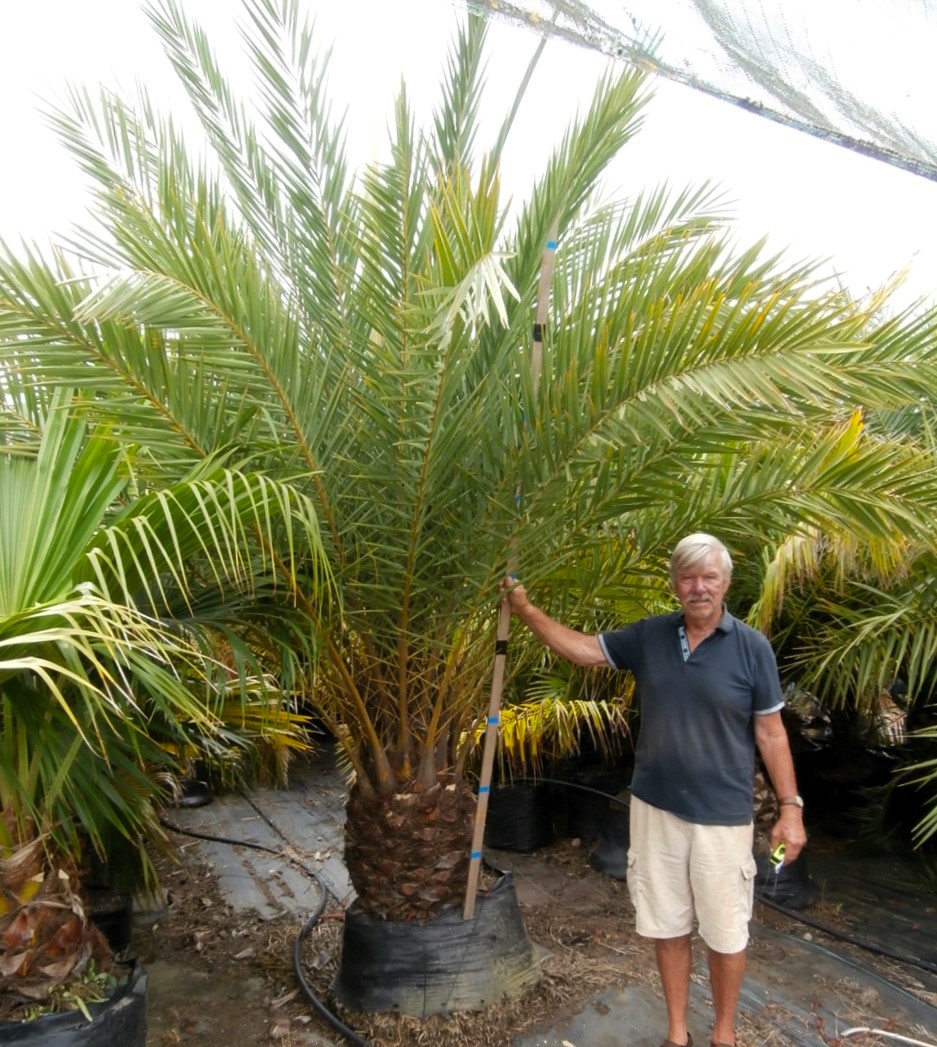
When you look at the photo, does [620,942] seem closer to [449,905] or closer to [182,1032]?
[449,905]

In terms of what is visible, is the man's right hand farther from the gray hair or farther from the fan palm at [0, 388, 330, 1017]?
the fan palm at [0, 388, 330, 1017]

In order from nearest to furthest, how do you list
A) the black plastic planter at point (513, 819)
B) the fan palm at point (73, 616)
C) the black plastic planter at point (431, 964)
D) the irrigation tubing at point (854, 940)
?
the fan palm at point (73, 616), the black plastic planter at point (431, 964), the irrigation tubing at point (854, 940), the black plastic planter at point (513, 819)

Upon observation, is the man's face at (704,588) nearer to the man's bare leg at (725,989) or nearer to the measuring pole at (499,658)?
the measuring pole at (499,658)

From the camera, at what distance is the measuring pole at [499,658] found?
2957mm

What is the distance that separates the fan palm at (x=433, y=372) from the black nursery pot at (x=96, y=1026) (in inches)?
39.2

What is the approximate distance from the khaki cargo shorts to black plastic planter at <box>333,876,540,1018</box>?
2.25 ft

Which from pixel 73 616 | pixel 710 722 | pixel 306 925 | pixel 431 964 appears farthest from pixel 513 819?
pixel 73 616

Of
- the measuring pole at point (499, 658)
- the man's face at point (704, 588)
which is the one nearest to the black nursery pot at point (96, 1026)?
the measuring pole at point (499, 658)

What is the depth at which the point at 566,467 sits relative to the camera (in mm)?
2883

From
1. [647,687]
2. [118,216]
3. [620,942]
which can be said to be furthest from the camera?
[620,942]

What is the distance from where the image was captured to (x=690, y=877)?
119 inches

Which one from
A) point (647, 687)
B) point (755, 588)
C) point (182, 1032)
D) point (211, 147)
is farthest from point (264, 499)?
point (755, 588)

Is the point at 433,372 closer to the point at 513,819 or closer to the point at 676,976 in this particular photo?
the point at 676,976

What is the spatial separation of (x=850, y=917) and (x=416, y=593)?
314 cm
